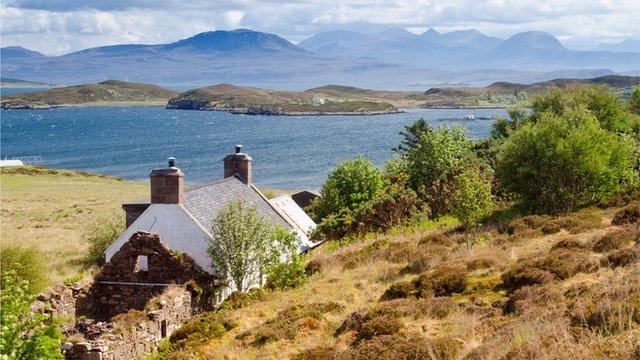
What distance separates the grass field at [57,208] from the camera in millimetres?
51019

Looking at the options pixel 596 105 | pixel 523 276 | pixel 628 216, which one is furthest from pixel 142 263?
pixel 596 105

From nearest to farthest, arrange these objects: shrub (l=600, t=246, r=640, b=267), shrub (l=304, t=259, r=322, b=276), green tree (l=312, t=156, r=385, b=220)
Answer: shrub (l=600, t=246, r=640, b=267) → shrub (l=304, t=259, r=322, b=276) → green tree (l=312, t=156, r=385, b=220)

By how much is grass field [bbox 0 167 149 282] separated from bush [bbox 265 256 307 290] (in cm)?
1435

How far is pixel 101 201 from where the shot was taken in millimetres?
85938

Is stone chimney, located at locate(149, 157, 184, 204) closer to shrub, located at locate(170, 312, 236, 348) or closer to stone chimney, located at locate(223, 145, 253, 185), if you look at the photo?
shrub, located at locate(170, 312, 236, 348)

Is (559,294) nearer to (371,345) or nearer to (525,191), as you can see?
(371,345)

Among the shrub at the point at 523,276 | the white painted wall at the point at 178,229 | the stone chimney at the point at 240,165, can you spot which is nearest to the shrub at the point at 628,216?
the shrub at the point at 523,276

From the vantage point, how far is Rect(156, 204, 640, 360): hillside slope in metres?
13.9

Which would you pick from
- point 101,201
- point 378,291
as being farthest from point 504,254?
point 101,201

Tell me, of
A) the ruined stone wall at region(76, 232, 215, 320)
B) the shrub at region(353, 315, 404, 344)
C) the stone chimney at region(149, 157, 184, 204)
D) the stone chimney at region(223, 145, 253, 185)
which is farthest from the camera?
the stone chimney at region(223, 145, 253, 185)

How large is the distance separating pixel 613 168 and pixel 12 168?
101 metres

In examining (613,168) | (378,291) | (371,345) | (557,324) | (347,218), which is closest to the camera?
(557,324)

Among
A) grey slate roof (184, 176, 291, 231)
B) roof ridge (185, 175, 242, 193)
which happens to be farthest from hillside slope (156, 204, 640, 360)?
roof ridge (185, 175, 242, 193)

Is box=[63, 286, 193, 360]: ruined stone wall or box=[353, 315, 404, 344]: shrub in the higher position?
box=[353, 315, 404, 344]: shrub
